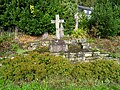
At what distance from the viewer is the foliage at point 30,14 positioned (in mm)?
16641

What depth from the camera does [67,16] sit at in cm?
1795

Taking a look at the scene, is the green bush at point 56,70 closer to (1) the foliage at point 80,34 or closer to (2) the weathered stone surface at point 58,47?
(2) the weathered stone surface at point 58,47

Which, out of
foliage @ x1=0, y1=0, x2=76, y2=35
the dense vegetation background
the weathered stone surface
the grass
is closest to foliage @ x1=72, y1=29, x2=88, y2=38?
the dense vegetation background

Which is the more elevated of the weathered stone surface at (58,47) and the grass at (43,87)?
the weathered stone surface at (58,47)

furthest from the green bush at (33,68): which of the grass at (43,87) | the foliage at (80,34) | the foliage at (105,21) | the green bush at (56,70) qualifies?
the foliage at (105,21)

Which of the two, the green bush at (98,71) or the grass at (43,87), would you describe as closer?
the grass at (43,87)

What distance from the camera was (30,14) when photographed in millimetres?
16938

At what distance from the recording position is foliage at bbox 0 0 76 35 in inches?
655

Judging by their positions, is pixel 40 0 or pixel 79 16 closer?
pixel 40 0

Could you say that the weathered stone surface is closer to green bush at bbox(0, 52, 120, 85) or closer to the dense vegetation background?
green bush at bbox(0, 52, 120, 85)

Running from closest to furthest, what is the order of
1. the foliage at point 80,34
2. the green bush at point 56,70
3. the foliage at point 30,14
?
the green bush at point 56,70, the foliage at point 30,14, the foliage at point 80,34

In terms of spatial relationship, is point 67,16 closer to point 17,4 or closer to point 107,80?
point 17,4

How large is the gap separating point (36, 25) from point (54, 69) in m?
8.22

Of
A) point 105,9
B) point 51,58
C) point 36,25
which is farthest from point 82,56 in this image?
point 105,9
